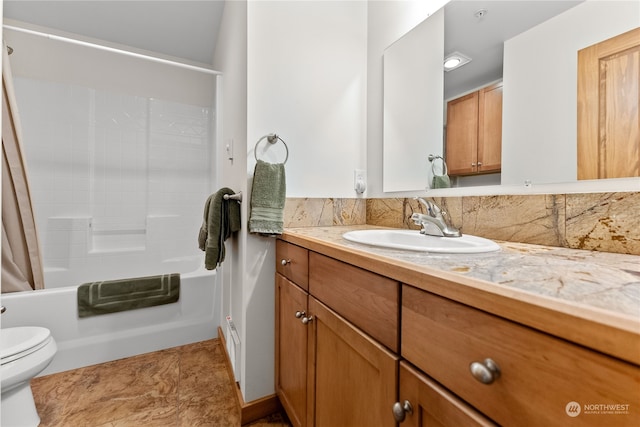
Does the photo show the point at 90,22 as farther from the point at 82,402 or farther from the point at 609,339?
the point at 609,339

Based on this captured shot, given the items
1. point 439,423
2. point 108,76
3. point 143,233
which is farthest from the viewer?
point 143,233

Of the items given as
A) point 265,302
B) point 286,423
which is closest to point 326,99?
point 265,302

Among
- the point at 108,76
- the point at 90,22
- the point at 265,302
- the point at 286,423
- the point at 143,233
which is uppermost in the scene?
the point at 90,22

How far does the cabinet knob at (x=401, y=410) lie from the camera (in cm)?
51

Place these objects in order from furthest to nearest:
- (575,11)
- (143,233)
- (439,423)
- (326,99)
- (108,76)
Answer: (143,233) < (108,76) < (326,99) < (575,11) < (439,423)

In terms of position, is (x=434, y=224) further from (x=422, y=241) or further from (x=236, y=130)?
(x=236, y=130)

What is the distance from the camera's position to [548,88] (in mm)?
786

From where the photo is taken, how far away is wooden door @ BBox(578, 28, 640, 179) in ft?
2.12

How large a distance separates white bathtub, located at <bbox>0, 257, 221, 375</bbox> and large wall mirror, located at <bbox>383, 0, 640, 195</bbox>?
172 centimetres

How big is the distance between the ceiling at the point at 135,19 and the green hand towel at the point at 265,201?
140cm

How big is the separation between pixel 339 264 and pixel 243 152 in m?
0.78

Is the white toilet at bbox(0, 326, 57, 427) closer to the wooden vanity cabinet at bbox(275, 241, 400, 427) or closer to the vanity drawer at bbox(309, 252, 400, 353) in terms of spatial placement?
the wooden vanity cabinet at bbox(275, 241, 400, 427)

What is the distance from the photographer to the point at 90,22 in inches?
73.7

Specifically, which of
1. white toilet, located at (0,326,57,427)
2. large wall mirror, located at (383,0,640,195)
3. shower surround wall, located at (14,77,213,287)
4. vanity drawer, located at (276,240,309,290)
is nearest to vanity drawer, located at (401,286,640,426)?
vanity drawer, located at (276,240,309,290)
